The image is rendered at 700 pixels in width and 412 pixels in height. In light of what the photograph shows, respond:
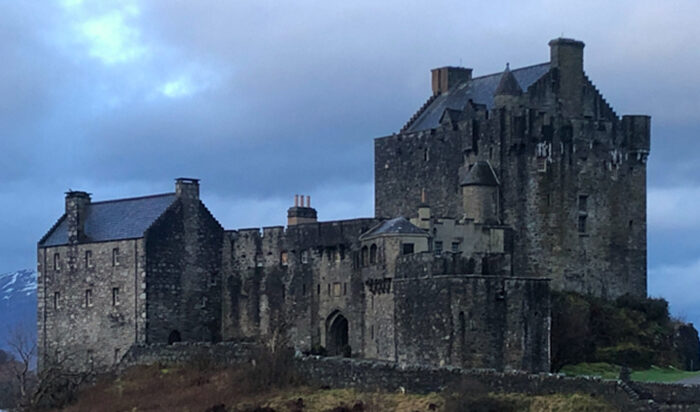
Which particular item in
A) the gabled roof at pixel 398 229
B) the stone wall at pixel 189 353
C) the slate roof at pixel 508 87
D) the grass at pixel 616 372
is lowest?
the grass at pixel 616 372

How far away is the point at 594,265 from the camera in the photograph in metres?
92.1

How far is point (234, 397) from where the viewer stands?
254 feet

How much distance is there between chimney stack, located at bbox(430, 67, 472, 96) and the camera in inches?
4023

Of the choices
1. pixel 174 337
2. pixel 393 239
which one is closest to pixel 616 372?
pixel 393 239

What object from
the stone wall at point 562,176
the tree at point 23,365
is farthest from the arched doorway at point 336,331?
the tree at point 23,365

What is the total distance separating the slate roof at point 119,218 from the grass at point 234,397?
9.52 m

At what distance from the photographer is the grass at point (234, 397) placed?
67.4 m

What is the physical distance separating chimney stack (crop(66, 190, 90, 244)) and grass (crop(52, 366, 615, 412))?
11.5 metres

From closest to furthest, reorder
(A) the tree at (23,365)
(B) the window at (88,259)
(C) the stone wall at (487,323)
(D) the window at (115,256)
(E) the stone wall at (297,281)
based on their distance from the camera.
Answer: (C) the stone wall at (487,323)
(A) the tree at (23,365)
(E) the stone wall at (297,281)
(D) the window at (115,256)
(B) the window at (88,259)

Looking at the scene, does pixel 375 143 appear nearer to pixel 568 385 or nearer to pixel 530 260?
pixel 530 260

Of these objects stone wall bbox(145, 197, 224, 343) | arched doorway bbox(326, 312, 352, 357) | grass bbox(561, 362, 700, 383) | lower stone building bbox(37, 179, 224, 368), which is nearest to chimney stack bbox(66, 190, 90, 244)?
lower stone building bbox(37, 179, 224, 368)

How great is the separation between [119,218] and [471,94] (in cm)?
2087

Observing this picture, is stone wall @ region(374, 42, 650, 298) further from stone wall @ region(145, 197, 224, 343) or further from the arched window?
stone wall @ region(145, 197, 224, 343)

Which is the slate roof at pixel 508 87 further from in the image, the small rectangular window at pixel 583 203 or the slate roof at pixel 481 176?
the small rectangular window at pixel 583 203
